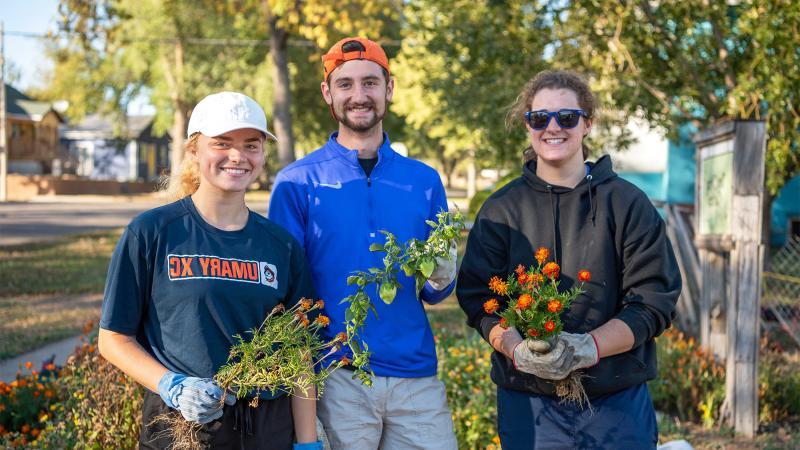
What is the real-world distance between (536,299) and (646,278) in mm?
429

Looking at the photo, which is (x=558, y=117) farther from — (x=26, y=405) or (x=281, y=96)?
(x=281, y=96)

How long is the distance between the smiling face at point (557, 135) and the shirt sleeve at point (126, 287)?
53.6 inches

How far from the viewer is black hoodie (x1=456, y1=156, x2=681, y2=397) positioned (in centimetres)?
272

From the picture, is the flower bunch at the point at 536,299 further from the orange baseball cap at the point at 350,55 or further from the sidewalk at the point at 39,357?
the sidewalk at the point at 39,357

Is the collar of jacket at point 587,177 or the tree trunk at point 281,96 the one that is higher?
the tree trunk at point 281,96

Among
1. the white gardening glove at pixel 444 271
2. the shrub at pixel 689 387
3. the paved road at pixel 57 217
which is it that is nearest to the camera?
the white gardening glove at pixel 444 271

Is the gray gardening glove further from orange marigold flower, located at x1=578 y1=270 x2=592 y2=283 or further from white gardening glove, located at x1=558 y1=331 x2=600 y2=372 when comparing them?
orange marigold flower, located at x1=578 y1=270 x2=592 y2=283

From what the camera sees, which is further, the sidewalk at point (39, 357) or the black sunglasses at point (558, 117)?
the sidewalk at point (39, 357)

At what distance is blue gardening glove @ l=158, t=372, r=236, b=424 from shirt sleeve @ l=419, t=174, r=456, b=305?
0.94 metres

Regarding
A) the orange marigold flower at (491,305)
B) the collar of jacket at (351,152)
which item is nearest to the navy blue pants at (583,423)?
the orange marigold flower at (491,305)

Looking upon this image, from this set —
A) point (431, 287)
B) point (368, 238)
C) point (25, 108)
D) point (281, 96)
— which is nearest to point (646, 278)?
point (431, 287)

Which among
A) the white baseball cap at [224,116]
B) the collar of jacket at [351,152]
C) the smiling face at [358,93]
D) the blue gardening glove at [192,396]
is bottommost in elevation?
the blue gardening glove at [192,396]

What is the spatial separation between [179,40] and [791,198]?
24.4 m

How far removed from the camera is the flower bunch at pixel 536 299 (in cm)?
251
